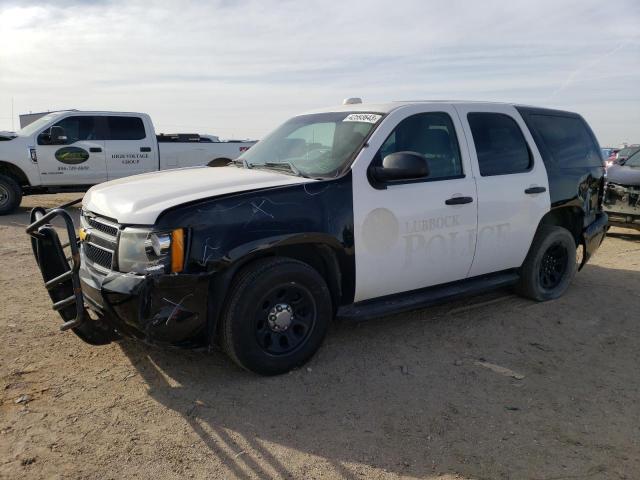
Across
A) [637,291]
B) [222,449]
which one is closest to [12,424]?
[222,449]

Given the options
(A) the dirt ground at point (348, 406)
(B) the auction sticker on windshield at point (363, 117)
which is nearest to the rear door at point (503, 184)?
(A) the dirt ground at point (348, 406)

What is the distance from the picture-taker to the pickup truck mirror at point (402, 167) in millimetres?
3793

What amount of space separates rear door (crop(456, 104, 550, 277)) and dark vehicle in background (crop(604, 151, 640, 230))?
4323mm

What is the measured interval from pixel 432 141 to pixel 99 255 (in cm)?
269

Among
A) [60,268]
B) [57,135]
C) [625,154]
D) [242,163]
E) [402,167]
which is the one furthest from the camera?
[625,154]

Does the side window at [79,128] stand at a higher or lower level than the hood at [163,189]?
higher

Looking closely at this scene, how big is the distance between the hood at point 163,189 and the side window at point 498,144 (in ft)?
5.69

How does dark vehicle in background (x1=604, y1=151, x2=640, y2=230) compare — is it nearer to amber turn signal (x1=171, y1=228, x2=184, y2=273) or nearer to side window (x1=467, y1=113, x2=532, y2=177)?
side window (x1=467, y1=113, x2=532, y2=177)

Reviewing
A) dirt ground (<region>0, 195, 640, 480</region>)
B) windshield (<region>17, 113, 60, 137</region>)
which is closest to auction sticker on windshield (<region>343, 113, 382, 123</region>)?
dirt ground (<region>0, 195, 640, 480</region>)

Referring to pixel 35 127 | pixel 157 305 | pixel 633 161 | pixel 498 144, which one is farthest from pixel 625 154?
pixel 157 305

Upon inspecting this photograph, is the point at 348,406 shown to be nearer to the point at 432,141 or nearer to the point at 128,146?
the point at 432,141

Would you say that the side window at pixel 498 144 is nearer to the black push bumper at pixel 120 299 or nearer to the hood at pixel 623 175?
the black push bumper at pixel 120 299

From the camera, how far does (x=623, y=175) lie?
29.3ft

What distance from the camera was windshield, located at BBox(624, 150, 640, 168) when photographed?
9305 mm
